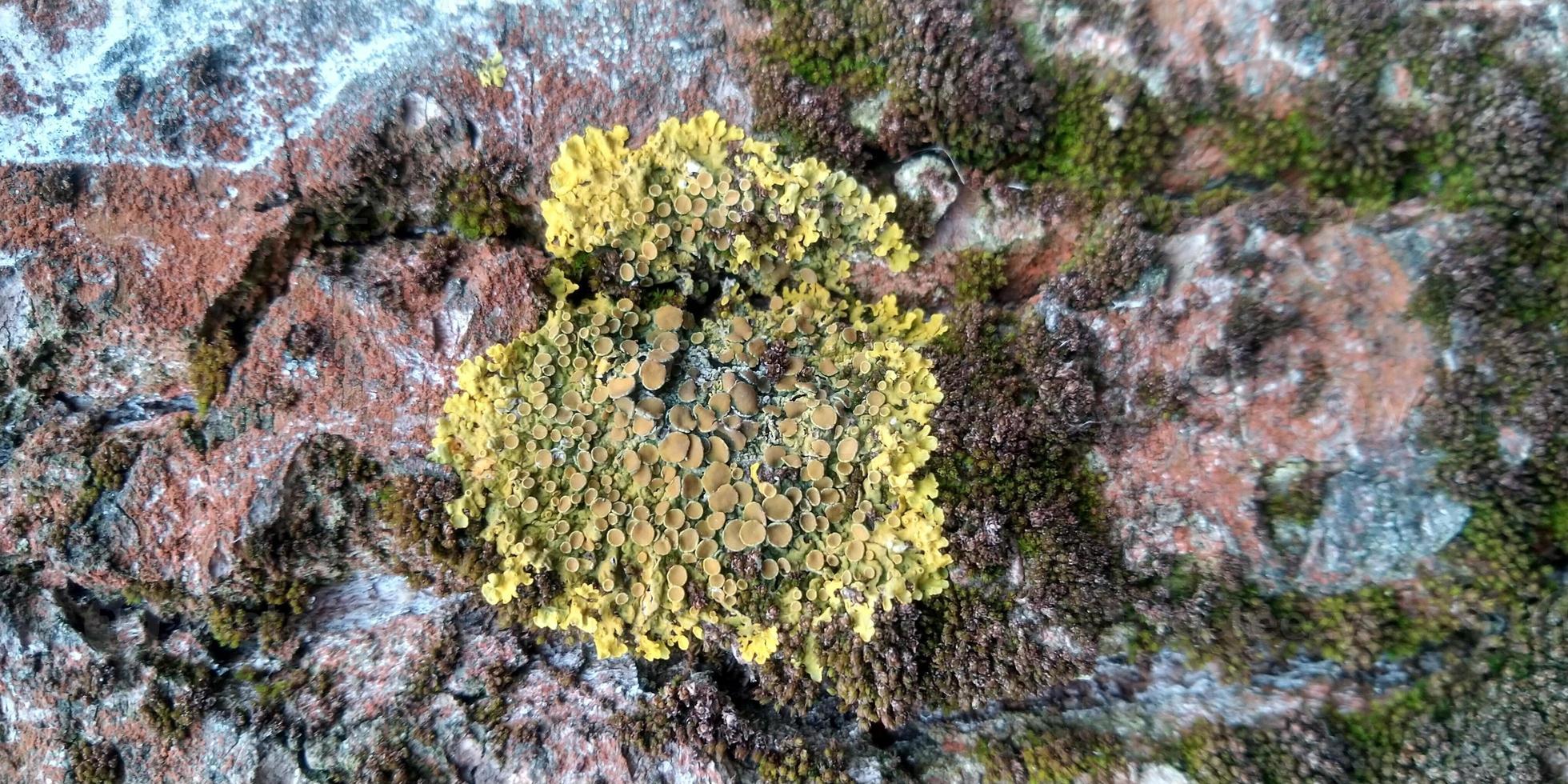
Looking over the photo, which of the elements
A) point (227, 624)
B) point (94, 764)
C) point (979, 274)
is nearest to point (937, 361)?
point (979, 274)

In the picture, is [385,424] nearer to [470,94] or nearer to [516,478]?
[516,478]

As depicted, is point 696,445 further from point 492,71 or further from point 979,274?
point 492,71

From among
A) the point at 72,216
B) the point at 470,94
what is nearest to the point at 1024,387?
the point at 470,94

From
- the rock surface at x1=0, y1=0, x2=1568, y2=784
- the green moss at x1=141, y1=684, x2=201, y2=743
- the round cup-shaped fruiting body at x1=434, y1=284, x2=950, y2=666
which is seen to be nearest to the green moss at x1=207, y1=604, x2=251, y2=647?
the rock surface at x1=0, y1=0, x2=1568, y2=784

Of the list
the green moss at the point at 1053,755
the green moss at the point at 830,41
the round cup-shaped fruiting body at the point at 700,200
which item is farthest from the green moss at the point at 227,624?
the green moss at the point at 830,41

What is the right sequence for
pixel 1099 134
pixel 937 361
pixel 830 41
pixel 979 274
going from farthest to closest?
pixel 979 274 < pixel 937 361 < pixel 830 41 < pixel 1099 134

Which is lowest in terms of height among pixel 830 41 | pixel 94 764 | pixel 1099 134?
pixel 94 764
